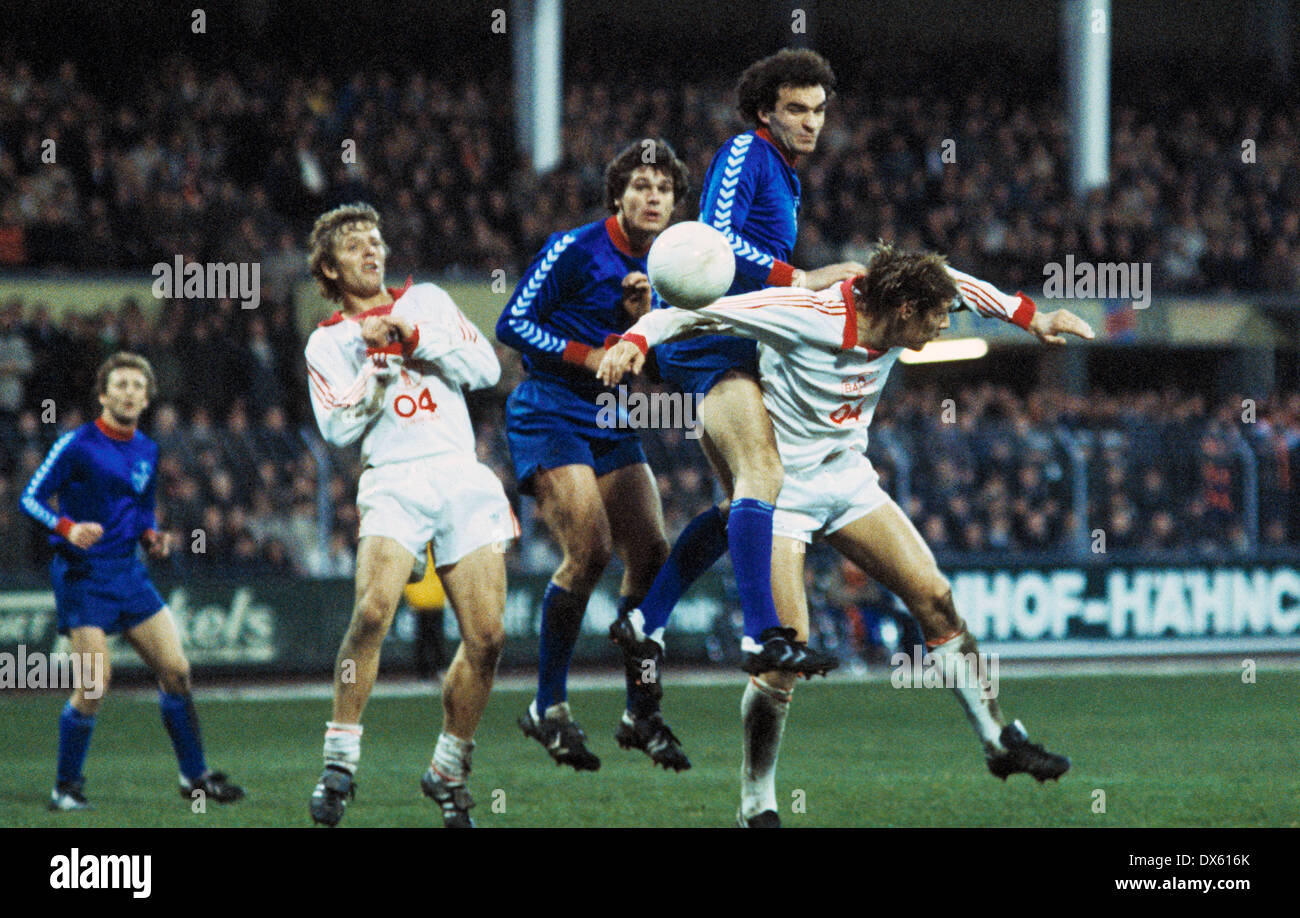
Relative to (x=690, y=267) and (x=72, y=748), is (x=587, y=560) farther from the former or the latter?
(x=72, y=748)

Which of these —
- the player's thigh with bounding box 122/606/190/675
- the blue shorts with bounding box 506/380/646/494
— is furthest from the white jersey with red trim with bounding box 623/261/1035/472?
the player's thigh with bounding box 122/606/190/675

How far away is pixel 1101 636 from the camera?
60.9 ft

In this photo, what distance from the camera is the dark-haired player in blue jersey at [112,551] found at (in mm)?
9078

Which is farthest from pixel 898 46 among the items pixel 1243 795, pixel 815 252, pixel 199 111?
pixel 1243 795

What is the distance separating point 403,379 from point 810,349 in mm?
1720

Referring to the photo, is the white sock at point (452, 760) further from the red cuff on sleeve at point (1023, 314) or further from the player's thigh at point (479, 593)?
the red cuff on sleeve at point (1023, 314)

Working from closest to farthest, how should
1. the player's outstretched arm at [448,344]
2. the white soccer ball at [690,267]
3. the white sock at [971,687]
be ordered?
the white soccer ball at [690,267], the white sock at [971,687], the player's outstretched arm at [448,344]

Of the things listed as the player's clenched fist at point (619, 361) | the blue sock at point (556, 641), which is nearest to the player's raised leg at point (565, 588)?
the blue sock at point (556, 641)

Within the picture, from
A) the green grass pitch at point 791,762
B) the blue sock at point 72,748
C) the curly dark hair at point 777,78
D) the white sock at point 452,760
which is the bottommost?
the green grass pitch at point 791,762

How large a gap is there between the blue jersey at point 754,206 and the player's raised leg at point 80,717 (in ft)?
14.3

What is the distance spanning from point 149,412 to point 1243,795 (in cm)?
1179

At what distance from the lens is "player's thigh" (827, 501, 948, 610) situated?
264 inches

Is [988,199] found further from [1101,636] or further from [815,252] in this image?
[1101,636]

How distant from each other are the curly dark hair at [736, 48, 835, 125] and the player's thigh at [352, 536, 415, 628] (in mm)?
2320
